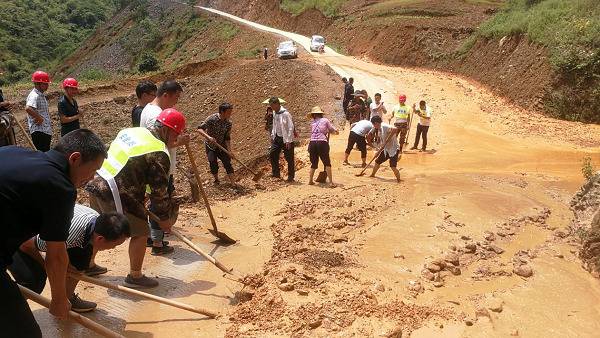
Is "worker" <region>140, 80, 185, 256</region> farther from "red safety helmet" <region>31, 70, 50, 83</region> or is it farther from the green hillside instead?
the green hillside

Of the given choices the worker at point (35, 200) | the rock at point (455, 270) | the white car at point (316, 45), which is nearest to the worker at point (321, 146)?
the rock at point (455, 270)

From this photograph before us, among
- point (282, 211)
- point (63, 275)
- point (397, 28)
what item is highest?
point (397, 28)

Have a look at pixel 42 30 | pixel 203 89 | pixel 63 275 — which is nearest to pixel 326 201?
pixel 63 275

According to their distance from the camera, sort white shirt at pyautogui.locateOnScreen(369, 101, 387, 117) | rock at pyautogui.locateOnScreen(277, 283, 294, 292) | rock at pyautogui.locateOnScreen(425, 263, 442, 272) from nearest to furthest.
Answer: rock at pyautogui.locateOnScreen(277, 283, 294, 292) → rock at pyautogui.locateOnScreen(425, 263, 442, 272) → white shirt at pyautogui.locateOnScreen(369, 101, 387, 117)

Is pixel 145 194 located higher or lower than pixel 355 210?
higher

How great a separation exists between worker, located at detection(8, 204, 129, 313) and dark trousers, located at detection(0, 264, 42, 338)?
0.54 meters

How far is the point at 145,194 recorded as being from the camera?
4406 millimetres

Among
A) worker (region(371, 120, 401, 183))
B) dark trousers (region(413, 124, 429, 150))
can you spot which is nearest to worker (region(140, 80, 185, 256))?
worker (region(371, 120, 401, 183))

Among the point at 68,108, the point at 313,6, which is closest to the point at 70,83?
the point at 68,108

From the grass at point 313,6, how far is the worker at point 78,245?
112 feet

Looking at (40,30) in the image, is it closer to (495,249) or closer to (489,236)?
(489,236)

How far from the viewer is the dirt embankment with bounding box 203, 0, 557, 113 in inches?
682

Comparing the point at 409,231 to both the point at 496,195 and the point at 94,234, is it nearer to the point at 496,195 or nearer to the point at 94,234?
the point at 496,195

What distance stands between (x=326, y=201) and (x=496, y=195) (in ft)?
8.32
